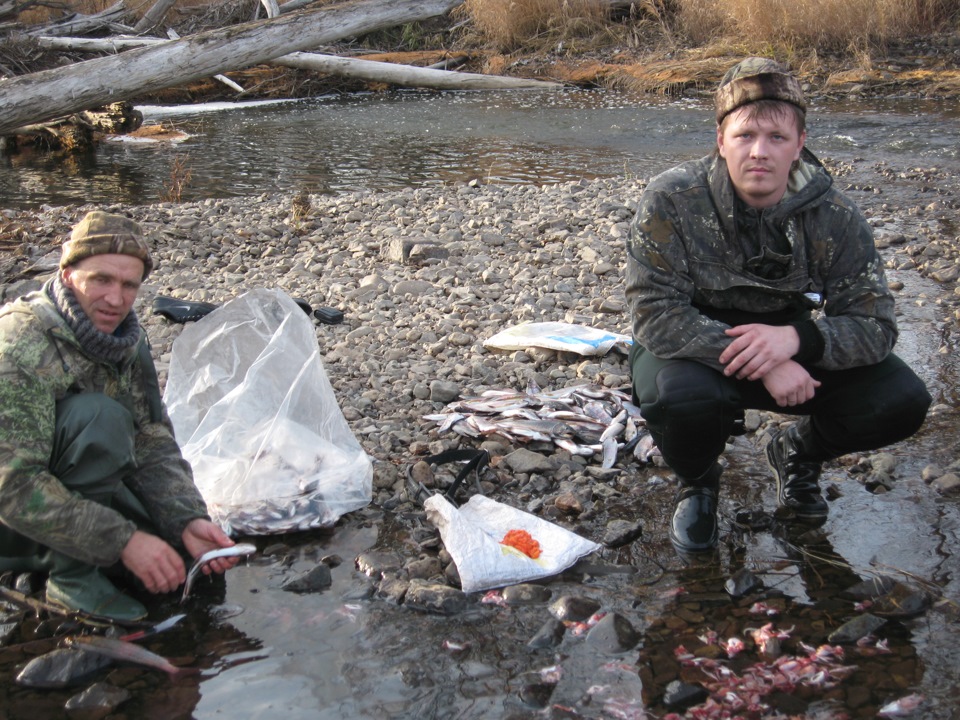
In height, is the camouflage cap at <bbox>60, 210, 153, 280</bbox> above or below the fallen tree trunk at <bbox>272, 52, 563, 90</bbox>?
below

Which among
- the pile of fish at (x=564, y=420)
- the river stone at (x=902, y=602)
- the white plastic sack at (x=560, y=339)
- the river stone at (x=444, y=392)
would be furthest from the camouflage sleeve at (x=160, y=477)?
the white plastic sack at (x=560, y=339)

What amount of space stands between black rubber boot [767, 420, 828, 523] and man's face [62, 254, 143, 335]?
2.12 meters

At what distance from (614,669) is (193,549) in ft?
3.92

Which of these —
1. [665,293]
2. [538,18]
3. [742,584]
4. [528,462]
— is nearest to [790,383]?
[665,293]

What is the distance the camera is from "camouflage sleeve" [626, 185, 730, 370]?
2.82m

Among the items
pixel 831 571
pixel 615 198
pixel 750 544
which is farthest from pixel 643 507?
pixel 615 198

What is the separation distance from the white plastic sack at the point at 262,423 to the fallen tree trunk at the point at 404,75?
1140 centimetres

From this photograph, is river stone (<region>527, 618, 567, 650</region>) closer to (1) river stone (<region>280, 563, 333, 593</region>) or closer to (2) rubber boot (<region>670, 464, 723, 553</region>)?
(2) rubber boot (<region>670, 464, 723, 553</region>)

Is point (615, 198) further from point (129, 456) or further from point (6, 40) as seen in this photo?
point (6, 40)

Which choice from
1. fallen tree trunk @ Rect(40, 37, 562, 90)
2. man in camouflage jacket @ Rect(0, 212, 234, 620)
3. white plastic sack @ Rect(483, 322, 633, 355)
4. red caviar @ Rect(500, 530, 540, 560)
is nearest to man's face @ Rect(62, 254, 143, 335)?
man in camouflage jacket @ Rect(0, 212, 234, 620)

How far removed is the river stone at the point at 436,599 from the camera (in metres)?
2.69

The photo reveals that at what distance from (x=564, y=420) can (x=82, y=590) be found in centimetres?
190

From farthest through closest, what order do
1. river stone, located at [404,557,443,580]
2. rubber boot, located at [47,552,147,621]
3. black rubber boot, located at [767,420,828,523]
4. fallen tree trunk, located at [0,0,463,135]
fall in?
fallen tree trunk, located at [0,0,463,135] → black rubber boot, located at [767,420,828,523] → river stone, located at [404,557,443,580] → rubber boot, located at [47,552,147,621]

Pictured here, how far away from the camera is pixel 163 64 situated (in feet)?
29.9
